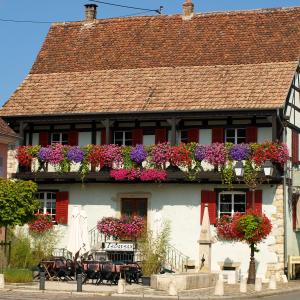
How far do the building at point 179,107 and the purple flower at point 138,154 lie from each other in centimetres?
102

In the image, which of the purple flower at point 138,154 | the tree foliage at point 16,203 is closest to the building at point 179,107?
the purple flower at point 138,154

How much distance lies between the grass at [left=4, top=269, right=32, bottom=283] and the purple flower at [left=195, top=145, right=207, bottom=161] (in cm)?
732

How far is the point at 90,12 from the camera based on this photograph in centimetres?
3728

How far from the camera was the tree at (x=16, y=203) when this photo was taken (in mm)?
26219

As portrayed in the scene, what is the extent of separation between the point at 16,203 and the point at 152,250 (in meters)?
5.10

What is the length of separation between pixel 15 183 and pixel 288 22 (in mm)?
12907

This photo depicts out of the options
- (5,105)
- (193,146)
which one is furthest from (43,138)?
(193,146)

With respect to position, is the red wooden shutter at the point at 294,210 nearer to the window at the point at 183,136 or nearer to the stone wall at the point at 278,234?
the stone wall at the point at 278,234

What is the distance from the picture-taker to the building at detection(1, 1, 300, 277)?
30156 mm

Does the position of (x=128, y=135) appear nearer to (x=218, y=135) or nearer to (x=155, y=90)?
(x=155, y=90)

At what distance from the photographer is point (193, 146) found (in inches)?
1181

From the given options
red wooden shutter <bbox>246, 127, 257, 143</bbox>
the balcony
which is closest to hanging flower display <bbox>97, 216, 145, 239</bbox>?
Answer: the balcony

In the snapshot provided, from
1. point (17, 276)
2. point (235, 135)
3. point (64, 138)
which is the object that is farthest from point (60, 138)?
point (17, 276)

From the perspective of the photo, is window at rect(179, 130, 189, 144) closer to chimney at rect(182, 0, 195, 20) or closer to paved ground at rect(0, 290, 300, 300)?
chimney at rect(182, 0, 195, 20)
